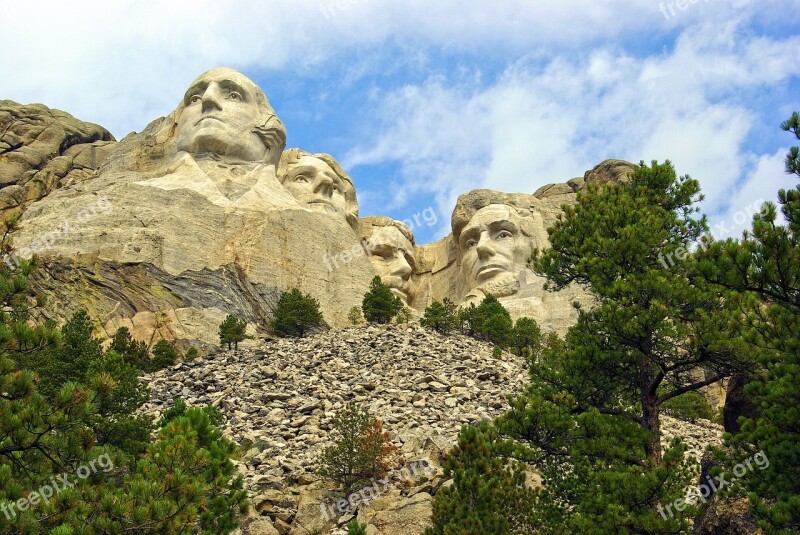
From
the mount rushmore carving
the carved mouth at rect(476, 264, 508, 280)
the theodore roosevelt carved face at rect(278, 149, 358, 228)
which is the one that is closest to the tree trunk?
the mount rushmore carving

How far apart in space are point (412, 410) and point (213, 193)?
15.8m

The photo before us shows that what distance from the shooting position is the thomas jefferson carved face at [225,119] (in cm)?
3781

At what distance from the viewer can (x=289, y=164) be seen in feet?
139

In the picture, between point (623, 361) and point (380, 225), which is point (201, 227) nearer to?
point (380, 225)

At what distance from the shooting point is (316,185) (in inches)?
1614

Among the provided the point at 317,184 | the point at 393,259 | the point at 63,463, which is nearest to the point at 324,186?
the point at 317,184

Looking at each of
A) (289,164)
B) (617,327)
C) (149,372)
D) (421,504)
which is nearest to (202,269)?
(149,372)

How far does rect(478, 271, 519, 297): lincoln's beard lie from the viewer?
39.0 metres

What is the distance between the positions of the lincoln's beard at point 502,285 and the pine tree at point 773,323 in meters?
27.0

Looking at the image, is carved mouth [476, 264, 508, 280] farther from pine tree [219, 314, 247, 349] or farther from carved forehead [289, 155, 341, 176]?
pine tree [219, 314, 247, 349]

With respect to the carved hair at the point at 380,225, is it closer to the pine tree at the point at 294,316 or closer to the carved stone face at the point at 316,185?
the carved stone face at the point at 316,185

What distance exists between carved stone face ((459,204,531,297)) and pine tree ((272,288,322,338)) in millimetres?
9883

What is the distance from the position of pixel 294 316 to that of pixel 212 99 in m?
11.5

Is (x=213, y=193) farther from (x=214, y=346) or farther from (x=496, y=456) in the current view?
(x=496, y=456)
